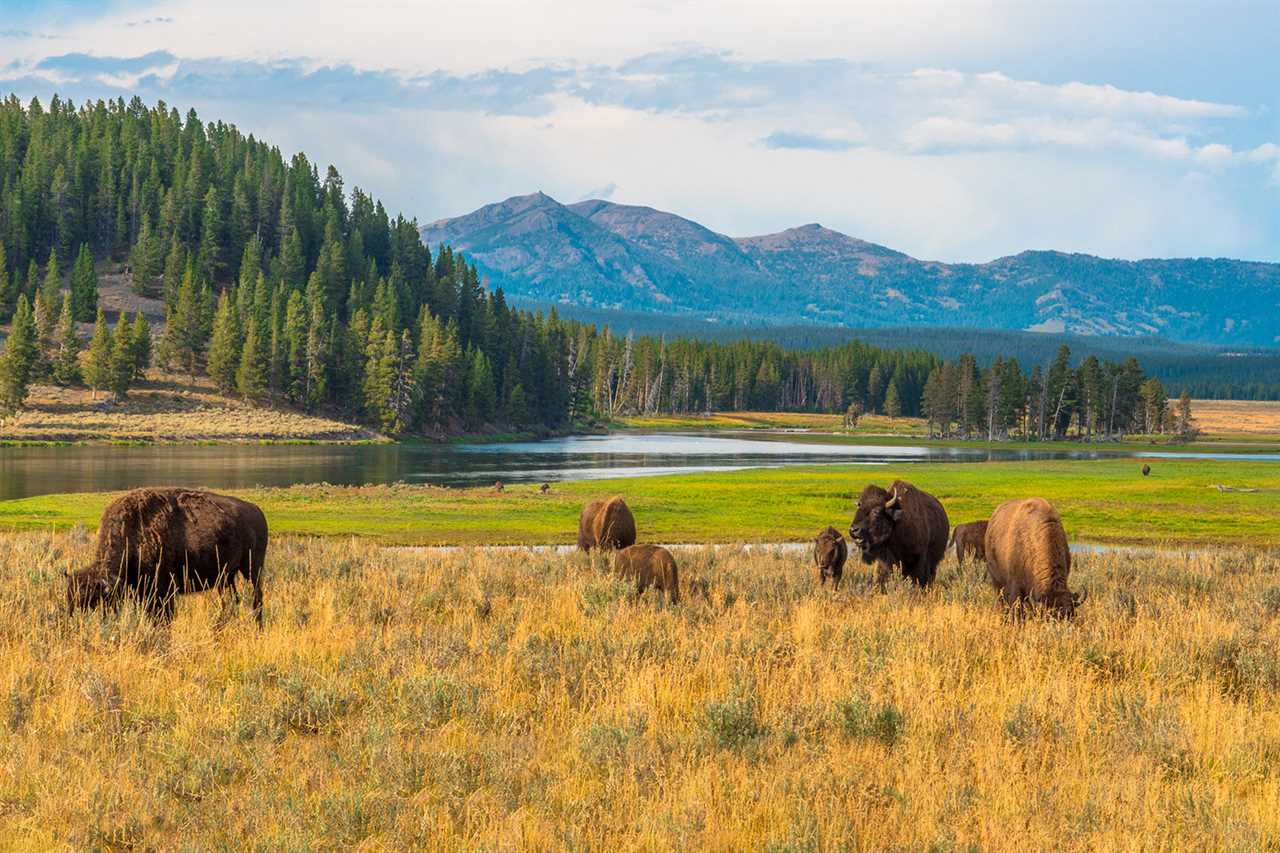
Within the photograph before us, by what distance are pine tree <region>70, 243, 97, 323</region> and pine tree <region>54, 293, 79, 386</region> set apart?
16.3 m

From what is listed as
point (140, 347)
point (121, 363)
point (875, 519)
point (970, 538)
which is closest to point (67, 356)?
point (140, 347)

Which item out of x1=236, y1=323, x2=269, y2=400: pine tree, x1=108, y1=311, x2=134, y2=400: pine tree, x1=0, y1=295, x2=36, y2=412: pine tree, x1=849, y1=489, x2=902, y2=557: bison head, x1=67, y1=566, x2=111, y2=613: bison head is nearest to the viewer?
x1=67, y1=566, x2=111, y2=613: bison head

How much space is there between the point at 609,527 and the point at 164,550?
12616 millimetres

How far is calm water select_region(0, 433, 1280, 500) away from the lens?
5578 cm

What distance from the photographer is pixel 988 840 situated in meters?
6.61

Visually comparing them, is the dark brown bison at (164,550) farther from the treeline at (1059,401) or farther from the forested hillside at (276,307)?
the treeline at (1059,401)

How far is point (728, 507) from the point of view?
4428 cm

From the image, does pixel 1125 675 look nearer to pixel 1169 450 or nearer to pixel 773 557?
pixel 773 557

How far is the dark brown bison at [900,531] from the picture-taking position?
691 inches

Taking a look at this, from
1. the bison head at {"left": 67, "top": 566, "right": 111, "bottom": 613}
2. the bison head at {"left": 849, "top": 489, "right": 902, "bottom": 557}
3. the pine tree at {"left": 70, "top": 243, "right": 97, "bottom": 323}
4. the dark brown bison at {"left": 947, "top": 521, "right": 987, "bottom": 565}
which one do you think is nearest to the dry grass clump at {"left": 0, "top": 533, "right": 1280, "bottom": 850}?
the bison head at {"left": 67, "top": 566, "right": 111, "bottom": 613}

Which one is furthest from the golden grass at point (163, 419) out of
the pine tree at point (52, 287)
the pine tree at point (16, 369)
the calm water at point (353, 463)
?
the pine tree at point (52, 287)

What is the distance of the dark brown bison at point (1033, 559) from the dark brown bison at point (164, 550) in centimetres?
1020

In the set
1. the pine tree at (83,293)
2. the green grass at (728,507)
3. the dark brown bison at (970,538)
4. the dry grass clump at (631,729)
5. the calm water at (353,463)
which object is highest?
the pine tree at (83,293)

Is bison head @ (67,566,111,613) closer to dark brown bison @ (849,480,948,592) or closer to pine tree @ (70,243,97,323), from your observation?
dark brown bison @ (849,480,948,592)
